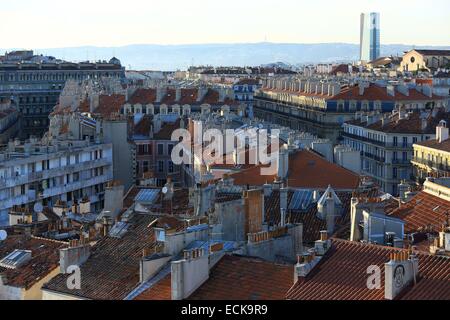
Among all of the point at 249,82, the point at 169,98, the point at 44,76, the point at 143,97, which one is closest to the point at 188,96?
Result: the point at 169,98

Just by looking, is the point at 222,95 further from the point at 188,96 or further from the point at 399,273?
the point at 399,273

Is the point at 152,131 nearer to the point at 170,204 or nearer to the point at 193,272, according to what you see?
the point at 170,204

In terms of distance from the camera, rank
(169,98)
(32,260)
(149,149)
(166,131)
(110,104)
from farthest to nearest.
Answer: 1. (169,98)
2. (110,104)
3. (166,131)
4. (149,149)
5. (32,260)

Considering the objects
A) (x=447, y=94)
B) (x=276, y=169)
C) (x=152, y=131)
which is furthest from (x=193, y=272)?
(x=447, y=94)

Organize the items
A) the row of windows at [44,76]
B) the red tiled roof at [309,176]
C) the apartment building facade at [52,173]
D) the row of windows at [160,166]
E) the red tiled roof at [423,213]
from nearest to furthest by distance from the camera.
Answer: the red tiled roof at [423,213]
the red tiled roof at [309,176]
the apartment building facade at [52,173]
the row of windows at [160,166]
the row of windows at [44,76]

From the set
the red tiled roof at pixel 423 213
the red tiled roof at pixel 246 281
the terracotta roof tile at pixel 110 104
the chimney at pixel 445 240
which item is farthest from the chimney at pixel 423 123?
the red tiled roof at pixel 246 281

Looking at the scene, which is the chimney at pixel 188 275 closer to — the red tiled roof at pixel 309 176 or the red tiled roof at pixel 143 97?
the red tiled roof at pixel 309 176
